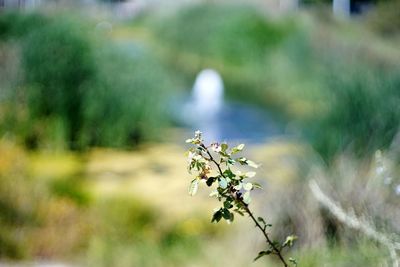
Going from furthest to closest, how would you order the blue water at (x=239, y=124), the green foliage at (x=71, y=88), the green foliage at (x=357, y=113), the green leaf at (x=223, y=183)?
1. the green foliage at (x=71, y=88)
2. the blue water at (x=239, y=124)
3. the green foliage at (x=357, y=113)
4. the green leaf at (x=223, y=183)

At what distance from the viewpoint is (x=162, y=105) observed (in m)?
3.51

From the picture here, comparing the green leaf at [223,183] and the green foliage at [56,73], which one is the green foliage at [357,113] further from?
the green leaf at [223,183]

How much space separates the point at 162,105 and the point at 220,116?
1.05ft

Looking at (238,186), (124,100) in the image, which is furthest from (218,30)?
(238,186)

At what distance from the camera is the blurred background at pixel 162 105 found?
3152mm

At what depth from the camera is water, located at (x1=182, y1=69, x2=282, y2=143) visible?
130 inches

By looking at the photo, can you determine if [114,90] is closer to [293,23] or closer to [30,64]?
[30,64]

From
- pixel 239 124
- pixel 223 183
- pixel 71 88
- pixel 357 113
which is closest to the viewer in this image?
pixel 223 183

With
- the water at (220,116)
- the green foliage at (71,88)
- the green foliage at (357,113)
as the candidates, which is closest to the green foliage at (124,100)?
the green foliage at (71,88)

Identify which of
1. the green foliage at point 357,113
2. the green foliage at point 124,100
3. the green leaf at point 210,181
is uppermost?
the green foliage at point 124,100

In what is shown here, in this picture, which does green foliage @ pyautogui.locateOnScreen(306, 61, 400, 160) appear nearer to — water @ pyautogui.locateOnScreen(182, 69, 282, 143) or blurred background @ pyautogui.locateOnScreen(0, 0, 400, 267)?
blurred background @ pyautogui.locateOnScreen(0, 0, 400, 267)

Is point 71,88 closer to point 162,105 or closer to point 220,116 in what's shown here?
point 162,105

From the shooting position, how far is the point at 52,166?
11.3 feet

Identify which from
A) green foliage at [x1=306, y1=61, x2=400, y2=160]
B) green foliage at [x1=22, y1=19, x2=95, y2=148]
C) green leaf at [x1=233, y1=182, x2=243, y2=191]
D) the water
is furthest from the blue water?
green leaf at [x1=233, y1=182, x2=243, y2=191]
